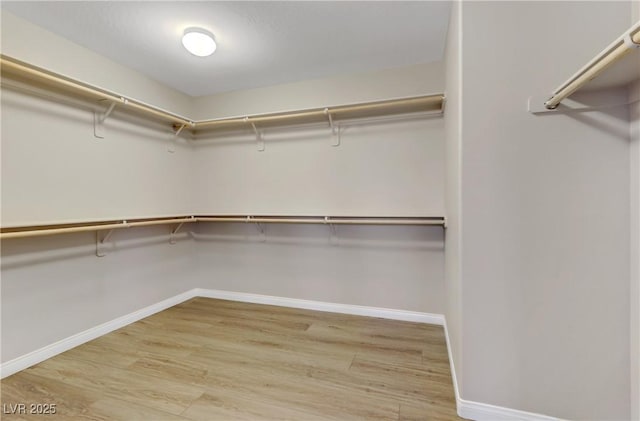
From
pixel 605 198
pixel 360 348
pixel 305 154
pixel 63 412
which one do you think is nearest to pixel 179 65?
pixel 305 154

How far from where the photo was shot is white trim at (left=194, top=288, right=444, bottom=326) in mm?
2535

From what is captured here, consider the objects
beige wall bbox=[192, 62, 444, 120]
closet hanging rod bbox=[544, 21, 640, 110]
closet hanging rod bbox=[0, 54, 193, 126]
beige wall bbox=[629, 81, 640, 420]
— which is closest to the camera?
closet hanging rod bbox=[544, 21, 640, 110]

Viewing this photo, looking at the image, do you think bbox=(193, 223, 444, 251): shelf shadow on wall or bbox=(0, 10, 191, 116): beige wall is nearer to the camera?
bbox=(0, 10, 191, 116): beige wall

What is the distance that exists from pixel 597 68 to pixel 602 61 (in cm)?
3

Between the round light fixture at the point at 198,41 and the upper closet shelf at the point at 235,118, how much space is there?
2.22 feet

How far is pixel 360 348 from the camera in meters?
2.09

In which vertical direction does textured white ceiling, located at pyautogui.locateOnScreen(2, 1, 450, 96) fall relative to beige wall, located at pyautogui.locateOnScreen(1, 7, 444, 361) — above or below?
above

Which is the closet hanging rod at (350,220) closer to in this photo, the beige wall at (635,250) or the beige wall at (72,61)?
the beige wall at (635,250)

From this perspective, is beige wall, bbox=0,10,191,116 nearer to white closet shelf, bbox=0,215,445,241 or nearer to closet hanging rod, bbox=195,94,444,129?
closet hanging rod, bbox=195,94,444,129

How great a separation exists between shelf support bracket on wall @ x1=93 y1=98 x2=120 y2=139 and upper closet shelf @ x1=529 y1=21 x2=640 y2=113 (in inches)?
112

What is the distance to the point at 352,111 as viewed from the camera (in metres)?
2.61

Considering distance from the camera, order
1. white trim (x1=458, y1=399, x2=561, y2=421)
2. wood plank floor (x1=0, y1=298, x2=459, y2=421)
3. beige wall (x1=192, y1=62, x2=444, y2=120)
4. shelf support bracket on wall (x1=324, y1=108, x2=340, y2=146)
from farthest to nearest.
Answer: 1. shelf support bracket on wall (x1=324, y1=108, x2=340, y2=146)
2. beige wall (x1=192, y1=62, x2=444, y2=120)
3. wood plank floor (x1=0, y1=298, x2=459, y2=421)
4. white trim (x1=458, y1=399, x2=561, y2=421)

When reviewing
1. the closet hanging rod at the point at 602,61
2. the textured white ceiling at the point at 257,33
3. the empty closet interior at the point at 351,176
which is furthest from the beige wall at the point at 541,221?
the textured white ceiling at the point at 257,33

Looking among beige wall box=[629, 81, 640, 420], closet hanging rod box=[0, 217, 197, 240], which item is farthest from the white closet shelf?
beige wall box=[629, 81, 640, 420]
